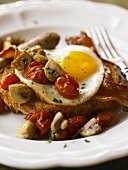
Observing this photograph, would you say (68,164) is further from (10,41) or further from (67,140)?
(10,41)

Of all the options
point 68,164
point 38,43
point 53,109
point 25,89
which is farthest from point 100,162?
point 38,43

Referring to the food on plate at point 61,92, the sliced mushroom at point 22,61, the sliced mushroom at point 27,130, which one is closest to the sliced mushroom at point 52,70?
the food on plate at point 61,92

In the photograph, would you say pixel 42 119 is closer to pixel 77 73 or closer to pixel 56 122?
pixel 56 122

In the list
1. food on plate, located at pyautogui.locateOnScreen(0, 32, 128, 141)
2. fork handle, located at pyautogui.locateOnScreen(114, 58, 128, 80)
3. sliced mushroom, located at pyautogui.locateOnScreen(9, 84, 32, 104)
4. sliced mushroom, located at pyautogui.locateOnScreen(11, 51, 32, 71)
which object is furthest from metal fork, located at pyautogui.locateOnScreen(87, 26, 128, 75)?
sliced mushroom, located at pyautogui.locateOnScreen(9, 84, 32, 104)

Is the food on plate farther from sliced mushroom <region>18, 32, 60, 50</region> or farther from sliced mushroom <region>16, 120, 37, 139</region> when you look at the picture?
sliced mushroom <region>18, 32, 60, 50</region>

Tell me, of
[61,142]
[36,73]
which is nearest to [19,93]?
[36,73]

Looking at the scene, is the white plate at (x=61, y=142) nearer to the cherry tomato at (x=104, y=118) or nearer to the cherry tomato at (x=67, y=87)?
the cherry tomato at (x=104, y=118)
